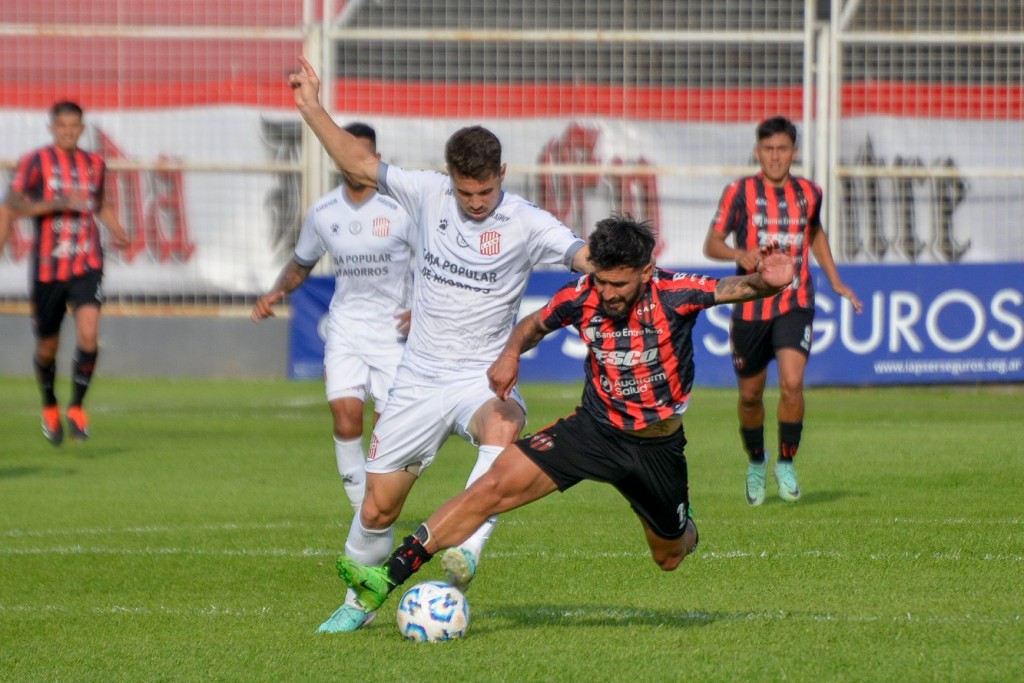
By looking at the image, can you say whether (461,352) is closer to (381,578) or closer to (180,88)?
(381,578)

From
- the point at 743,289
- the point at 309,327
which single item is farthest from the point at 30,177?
the point at 743,289

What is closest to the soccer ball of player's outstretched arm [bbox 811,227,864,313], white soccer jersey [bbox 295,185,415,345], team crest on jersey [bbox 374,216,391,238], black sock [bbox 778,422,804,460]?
white soccer jersey [bbox 295,185,415,345]

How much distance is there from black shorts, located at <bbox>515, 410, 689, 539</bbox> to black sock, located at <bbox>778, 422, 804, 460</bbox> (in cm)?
360

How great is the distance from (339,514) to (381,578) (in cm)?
392

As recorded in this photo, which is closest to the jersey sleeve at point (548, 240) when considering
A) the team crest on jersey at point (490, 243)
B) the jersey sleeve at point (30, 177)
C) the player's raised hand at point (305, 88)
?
the team crest on jersey at point (490, 243)

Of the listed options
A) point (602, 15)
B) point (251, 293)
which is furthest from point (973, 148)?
point (251, 293)

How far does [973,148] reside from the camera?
63.5ft

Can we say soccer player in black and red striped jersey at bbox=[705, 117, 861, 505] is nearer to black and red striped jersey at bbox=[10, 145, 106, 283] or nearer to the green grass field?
the green grass field

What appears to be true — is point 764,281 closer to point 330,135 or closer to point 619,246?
point 619,246

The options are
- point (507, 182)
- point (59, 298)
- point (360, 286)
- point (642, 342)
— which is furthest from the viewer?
point (507, 182)

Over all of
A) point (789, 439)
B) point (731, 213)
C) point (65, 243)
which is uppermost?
point (731, 213)

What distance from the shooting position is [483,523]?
6164 millimetres

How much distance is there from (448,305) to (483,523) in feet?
3.80

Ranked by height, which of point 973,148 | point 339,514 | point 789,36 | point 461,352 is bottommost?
point 339,514
